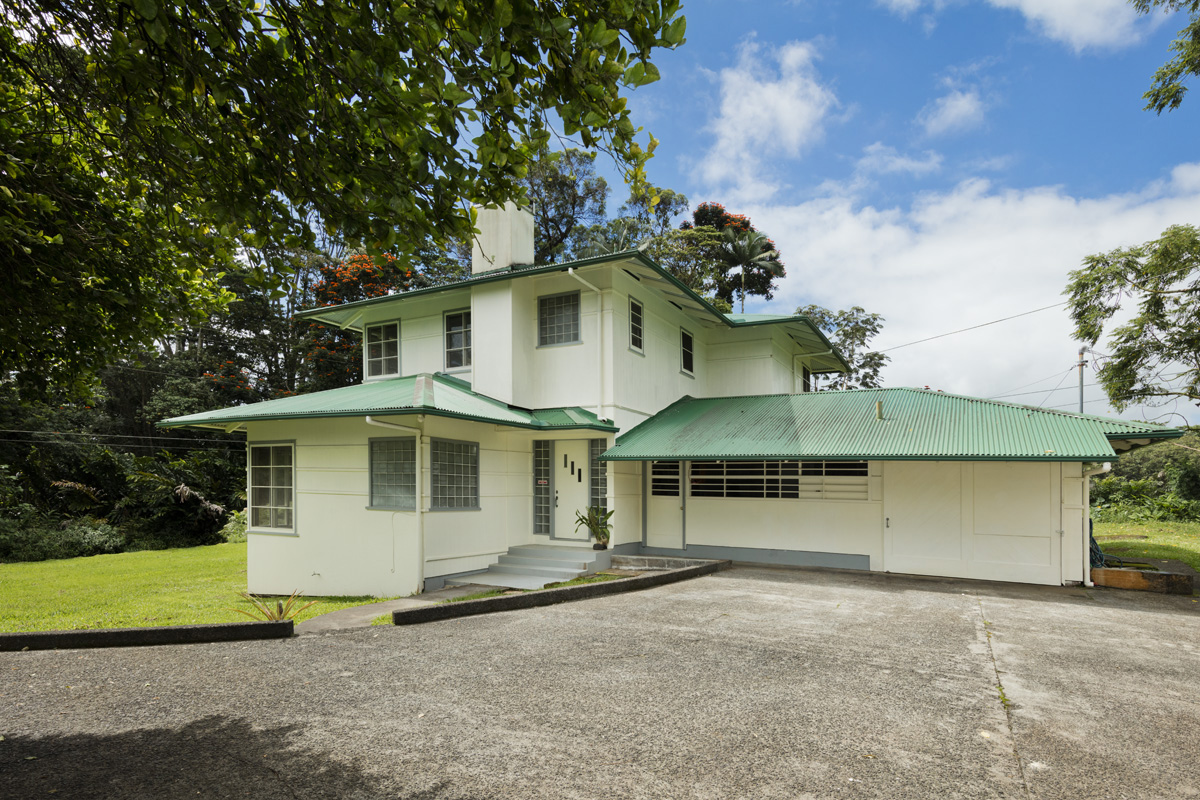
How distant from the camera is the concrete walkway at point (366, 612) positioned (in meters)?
7.99

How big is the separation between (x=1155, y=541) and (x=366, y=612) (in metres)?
20.2

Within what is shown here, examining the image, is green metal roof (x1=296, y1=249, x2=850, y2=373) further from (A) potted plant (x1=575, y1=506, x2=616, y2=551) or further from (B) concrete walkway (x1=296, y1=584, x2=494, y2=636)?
(B) concrete walkway (x1=296, y1=584, x2=494, y2=636)

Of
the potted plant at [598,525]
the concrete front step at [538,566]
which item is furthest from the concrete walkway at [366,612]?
the potted plant at [598,525]

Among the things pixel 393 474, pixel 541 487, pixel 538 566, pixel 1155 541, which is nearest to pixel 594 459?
pixel 541 487

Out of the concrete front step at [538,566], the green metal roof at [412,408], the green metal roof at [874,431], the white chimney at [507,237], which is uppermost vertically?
the white chimney at [507,237]

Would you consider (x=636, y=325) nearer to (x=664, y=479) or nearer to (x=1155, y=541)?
(x=664, y=479)

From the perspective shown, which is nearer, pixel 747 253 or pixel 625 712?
pixel 625 712

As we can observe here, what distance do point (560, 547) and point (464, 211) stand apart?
951 centimetres

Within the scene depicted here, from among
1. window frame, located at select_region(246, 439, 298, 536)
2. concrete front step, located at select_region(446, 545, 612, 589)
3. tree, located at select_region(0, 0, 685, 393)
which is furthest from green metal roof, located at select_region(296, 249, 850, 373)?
tree, located at select_region(0, 0, 685, 393)

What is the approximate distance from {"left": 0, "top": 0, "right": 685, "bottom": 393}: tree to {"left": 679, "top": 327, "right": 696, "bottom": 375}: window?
38.8 feet

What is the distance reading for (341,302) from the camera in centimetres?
2473

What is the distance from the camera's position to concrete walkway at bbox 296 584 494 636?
315 inches

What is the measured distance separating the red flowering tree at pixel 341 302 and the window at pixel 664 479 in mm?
13602

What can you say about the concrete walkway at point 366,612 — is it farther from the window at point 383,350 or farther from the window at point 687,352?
the window at point 687,352
